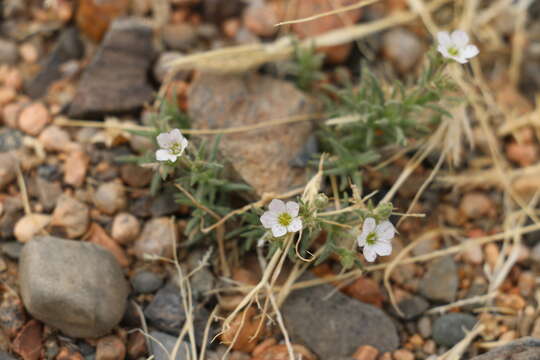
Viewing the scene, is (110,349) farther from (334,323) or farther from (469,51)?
(469,51)

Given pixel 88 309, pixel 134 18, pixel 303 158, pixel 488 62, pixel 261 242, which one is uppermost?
pixel 488 62

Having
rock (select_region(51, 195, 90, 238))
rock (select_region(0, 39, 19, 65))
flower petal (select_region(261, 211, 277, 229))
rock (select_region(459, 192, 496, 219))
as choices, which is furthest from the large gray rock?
rock (select_region(0, 39, 19, 65))

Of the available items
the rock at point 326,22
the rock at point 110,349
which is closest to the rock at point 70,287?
the rock at point 110,349

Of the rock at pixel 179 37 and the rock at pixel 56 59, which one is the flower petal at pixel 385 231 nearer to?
the rock at pixel 179 37

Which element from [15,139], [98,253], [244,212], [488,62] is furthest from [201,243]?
[488,62]

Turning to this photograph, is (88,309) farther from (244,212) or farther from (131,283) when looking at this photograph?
(244,212)

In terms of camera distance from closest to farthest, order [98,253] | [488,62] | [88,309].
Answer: [88,309] → [98,253] → [488,62]
